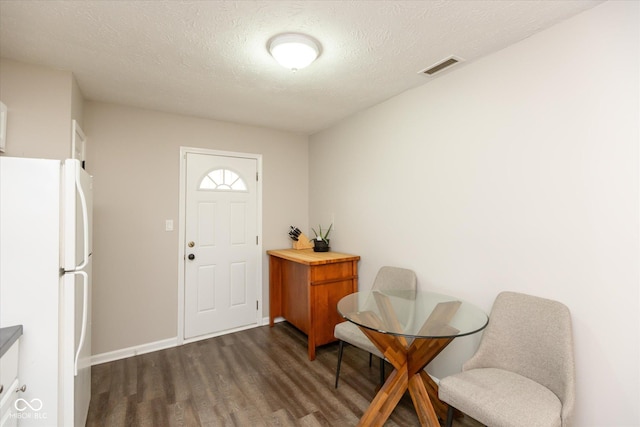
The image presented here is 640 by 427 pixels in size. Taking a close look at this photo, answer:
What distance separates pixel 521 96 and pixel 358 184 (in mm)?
1685

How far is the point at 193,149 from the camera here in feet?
11.1

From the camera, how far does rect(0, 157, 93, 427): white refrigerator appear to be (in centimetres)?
139

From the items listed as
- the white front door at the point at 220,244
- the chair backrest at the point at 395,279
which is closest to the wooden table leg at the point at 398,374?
the chair backrest at the point at 395,279

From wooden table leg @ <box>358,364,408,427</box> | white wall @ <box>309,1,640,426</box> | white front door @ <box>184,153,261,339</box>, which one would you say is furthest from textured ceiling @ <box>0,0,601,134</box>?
wooden table leg @ <box>358,364,408,427</box>

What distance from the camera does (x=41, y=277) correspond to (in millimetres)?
1430

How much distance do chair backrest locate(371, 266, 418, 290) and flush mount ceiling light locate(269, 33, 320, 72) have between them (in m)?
1.84

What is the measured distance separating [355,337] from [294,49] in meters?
2.09

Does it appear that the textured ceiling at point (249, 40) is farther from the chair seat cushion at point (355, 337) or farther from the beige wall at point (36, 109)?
the chair seat cushion at point (355, 337)

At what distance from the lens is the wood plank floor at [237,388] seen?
2.05 metres

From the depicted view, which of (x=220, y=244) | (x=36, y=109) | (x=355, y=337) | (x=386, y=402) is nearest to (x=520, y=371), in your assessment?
(x=386, y=402)

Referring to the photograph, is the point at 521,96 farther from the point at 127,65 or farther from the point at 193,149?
the point at 193,149

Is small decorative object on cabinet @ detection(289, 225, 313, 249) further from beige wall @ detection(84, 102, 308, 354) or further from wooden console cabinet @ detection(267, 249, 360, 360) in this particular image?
beige wall @ detection(84, 102, 308, 354)

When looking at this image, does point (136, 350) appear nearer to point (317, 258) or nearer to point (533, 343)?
point (317, 258)

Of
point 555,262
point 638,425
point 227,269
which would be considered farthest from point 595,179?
point 227,269
